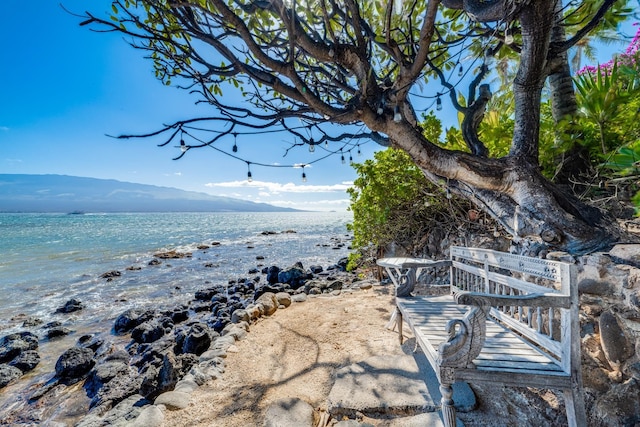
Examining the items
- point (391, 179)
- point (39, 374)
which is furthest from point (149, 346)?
point (391, 179)

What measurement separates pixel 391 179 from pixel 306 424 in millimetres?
5098

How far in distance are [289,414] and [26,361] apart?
6.66m

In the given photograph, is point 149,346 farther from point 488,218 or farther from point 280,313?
point 488,218

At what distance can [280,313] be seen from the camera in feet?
18.1

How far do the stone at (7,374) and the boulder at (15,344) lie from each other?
664mm

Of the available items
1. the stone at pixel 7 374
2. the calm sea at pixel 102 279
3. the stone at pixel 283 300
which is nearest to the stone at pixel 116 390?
the stone at pixel 7 374

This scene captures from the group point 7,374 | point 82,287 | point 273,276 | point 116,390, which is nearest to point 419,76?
point 116,390

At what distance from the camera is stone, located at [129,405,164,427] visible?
2481mm

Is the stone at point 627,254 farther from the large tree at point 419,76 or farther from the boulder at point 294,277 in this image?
the boulder at point 294,277

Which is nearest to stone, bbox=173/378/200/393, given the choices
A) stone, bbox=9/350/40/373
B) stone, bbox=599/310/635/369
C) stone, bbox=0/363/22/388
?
stone, bbox=599/310/635/369

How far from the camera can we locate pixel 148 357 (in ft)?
18.2

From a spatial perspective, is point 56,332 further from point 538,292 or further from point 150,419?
point 538,292

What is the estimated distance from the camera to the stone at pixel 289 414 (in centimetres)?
229

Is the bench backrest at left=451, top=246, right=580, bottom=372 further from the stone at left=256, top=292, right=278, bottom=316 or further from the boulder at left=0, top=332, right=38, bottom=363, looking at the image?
the boulder at left=0, top=332, right=38, bottom=363
